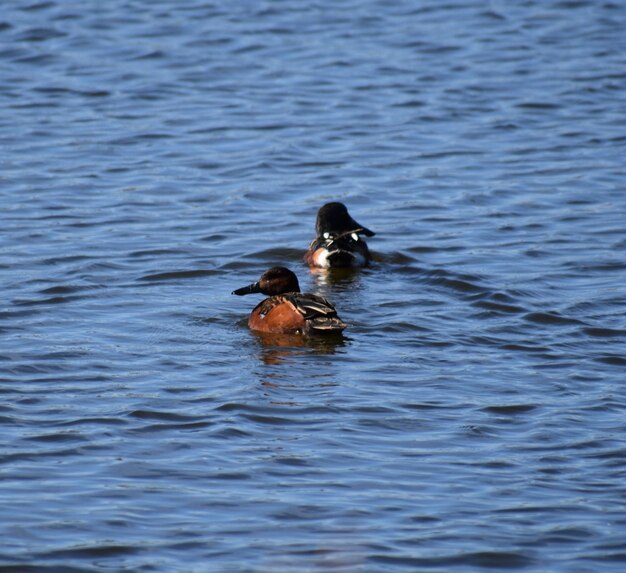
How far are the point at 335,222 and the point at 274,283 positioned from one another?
2241 millimetres

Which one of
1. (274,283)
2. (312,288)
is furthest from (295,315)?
(312,288)

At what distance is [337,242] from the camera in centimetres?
1294

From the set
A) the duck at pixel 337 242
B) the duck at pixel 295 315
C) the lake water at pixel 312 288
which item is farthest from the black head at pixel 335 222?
the duck at pixel 295 315

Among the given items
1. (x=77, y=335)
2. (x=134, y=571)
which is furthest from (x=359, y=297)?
(x=134, y=571)

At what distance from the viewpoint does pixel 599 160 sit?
56.4 ft

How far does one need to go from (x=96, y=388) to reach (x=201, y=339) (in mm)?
1519

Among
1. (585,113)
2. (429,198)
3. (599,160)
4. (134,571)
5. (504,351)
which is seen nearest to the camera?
(134,571)

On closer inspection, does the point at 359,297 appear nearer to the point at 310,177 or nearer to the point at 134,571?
the point at 310,177

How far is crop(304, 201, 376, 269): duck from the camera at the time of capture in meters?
13.0

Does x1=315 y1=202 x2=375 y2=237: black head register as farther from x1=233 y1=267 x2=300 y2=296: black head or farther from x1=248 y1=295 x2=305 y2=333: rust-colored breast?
x1=248 y1=295 x2=305 y2=333: rust-colored breast

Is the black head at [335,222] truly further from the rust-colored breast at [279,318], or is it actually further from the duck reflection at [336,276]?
the rust-colored breast at [279,318]

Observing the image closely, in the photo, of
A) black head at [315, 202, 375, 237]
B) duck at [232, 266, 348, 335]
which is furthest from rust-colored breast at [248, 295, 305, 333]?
black head at [315, 202, 375, 237]

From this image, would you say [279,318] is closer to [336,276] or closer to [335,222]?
[336,276]

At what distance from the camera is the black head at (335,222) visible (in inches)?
527
